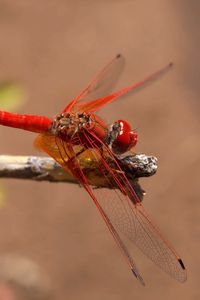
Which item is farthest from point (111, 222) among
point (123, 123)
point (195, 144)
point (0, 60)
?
point (0, 60)

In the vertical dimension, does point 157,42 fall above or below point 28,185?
above

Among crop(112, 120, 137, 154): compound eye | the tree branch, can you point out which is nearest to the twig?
the tree branch

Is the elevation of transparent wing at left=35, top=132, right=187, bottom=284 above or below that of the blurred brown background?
above

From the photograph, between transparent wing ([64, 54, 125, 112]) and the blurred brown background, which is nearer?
→ transparent wing ([64, 54, 125, 112])

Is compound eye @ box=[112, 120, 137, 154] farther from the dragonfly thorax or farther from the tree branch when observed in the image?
the tree branch

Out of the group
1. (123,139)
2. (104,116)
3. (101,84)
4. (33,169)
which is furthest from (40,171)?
(104,116)

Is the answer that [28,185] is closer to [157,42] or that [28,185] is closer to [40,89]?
[40,89]
